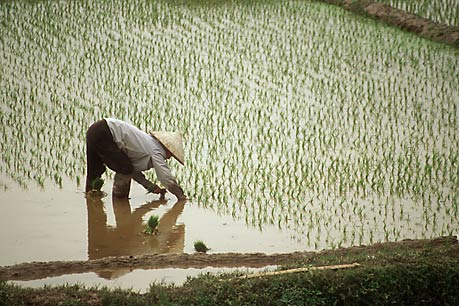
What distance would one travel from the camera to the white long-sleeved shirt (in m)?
6.90

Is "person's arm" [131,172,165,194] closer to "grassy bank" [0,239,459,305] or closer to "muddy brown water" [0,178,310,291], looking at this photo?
"muddy brown water" [0,178,310,291]

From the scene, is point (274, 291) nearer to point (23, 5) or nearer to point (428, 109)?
point (428, 109)

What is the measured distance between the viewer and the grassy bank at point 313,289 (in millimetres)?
4574

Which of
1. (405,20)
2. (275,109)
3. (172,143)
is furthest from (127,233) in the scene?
(405,20)

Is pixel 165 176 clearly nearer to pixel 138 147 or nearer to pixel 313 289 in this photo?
pixel 138 147

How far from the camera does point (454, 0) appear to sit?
12766mm

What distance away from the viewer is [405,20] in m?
11.7

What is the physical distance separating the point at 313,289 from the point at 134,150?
8.46ft

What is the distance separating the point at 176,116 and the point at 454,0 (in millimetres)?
5517

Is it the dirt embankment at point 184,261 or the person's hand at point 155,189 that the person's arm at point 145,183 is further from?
the dirt embankment at point 184,261

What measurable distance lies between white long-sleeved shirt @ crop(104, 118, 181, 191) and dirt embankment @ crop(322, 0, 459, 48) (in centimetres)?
525

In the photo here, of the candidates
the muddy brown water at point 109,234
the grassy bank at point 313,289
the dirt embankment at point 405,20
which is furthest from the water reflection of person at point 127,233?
the dirt embankment at point 405,20

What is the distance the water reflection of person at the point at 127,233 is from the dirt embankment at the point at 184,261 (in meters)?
0.09

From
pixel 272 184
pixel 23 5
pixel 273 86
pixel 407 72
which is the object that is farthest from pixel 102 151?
pixel 23 5
